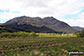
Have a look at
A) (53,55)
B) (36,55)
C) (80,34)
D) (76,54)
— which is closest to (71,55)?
(76,54)

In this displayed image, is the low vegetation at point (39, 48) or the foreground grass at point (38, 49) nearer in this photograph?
the foreground grass at point (38, 49)

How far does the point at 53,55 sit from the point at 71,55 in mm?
2368

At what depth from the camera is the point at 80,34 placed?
11450 centimetres

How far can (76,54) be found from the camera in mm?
16703

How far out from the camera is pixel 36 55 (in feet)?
54.0

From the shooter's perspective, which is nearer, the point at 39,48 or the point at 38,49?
the point at 38,49

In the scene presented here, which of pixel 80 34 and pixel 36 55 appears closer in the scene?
pixel 36 55

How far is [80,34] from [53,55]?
104013 millimetres

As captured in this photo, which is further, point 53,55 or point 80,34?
point 80,34

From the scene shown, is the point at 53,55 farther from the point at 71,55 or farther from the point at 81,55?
the point at 81,55

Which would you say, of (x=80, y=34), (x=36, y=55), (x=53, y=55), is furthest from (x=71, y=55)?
(x=80, y=34)

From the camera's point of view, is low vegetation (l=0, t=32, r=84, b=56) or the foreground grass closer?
the foreground grass

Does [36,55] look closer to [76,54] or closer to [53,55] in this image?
[53,55]

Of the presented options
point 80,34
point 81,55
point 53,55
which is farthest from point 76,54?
point 80,34
